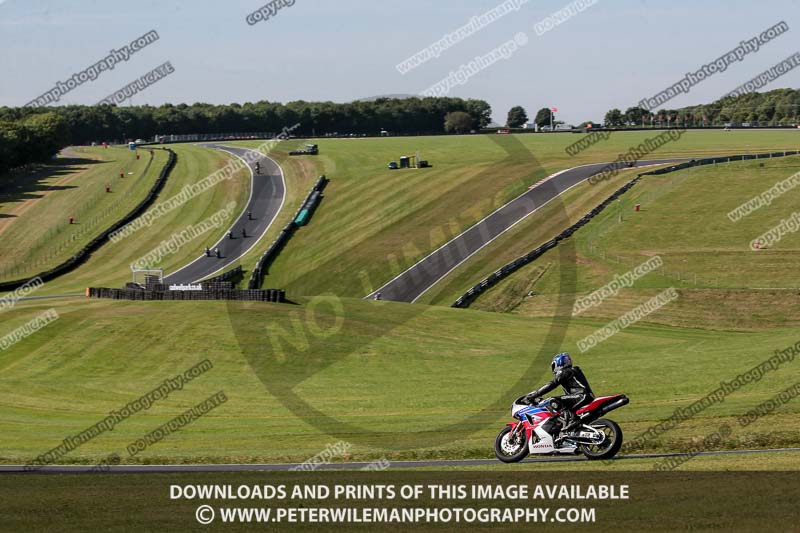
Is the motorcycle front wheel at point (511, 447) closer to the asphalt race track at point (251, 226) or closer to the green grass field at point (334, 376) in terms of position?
the green grass field at point (334, 376)

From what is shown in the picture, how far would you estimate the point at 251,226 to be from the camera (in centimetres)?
9975

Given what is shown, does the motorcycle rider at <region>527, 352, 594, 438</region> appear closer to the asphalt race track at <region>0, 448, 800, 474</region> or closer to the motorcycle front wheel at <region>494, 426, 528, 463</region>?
the motorcycle front wheel at <region>494, 426, 528, 463</region>

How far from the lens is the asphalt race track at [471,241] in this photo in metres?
69.7

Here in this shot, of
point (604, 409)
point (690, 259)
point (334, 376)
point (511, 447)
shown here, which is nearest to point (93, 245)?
point (690, 259)

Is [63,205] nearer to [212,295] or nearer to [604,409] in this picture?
[212,295]

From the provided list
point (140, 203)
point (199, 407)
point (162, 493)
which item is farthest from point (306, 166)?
point (162, 493)

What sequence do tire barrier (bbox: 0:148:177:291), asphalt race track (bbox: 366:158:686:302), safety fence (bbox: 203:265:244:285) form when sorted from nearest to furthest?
asphalt race track (bbox: 366:158:686:302) < safety fence (bbox: 203:265:244:285) < tire barrier (bbox: 0:148:177:291)

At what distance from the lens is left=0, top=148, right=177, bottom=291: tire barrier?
261ft

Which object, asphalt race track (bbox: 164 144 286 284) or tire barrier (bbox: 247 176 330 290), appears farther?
asphalt race track (bbox: 164 144 286 284)

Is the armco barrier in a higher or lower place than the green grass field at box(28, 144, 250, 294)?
lower

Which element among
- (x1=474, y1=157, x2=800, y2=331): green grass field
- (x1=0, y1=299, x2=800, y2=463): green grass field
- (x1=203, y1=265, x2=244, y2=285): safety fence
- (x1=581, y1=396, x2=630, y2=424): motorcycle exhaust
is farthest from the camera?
(x1=203, y1=265, x2=244, y2=285): safety fence

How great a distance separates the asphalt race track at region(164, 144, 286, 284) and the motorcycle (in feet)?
204

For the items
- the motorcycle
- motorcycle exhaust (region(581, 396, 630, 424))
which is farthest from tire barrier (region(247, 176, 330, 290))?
motorcycle exhaust (region(581, 396, 630, 424))

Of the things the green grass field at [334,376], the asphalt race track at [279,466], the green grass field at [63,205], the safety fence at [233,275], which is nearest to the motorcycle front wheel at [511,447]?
the asphalt race track at [279,466]
